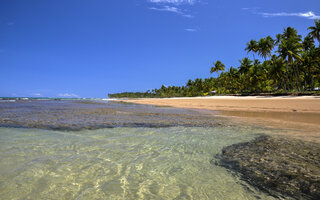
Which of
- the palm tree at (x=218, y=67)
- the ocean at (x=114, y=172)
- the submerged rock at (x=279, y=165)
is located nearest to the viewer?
the ocean at (x=114, y=172)

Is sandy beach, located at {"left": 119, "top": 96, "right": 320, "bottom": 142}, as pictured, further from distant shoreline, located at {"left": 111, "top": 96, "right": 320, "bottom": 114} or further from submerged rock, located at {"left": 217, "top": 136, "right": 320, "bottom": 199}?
submerged rock, located at {"left": 217, "top": 136, "right": 320, "bottom": 199}

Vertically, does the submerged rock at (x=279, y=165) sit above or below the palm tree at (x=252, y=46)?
below

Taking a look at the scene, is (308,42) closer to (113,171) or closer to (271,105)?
(271,105)

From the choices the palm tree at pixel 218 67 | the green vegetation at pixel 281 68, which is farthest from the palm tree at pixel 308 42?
the palm tree at pixel 218 67

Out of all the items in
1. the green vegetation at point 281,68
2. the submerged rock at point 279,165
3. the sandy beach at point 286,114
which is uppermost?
the green vegetation at point 281,68

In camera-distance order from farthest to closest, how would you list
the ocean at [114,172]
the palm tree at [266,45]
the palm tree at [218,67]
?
the palm tree at [218,67], the palm tree at [266,45], the ocean at [114,172]

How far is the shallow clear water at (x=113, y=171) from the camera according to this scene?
6.52 feet

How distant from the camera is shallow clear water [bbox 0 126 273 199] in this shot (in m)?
1.99

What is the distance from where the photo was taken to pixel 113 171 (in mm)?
2545

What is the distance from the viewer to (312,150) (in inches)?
140

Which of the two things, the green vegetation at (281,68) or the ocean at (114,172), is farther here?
the green vegetation at (281,68)

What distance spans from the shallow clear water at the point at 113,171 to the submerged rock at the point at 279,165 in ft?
0.86

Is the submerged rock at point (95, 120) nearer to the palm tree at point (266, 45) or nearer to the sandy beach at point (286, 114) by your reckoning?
the sandy beach at point (286, 114)

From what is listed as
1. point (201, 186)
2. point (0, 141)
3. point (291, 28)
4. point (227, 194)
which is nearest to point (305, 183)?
point (227, 194)
